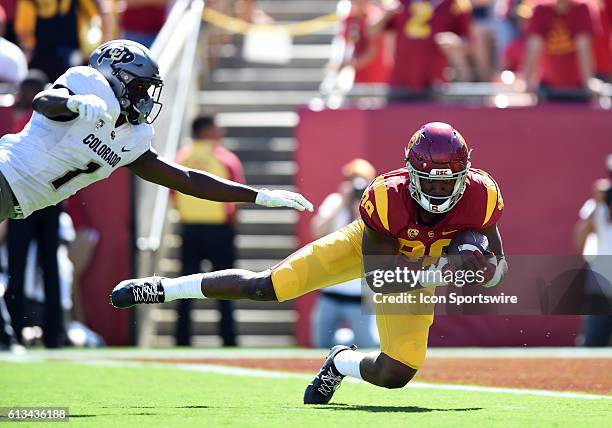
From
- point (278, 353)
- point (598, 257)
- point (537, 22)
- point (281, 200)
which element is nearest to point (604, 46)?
point (537, 22)

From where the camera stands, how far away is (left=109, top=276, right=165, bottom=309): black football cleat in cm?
722

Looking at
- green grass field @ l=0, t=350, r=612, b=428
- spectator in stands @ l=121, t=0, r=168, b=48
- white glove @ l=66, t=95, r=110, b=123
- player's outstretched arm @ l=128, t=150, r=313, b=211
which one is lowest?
green grass field @ l=0, t=350, r=612, b=428

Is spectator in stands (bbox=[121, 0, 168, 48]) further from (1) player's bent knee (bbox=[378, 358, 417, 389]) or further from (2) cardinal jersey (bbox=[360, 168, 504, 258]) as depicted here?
(1) player's bent knee (bbox=[378, 358, 417, 389])

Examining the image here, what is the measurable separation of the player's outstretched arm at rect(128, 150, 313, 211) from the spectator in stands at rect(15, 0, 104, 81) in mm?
5097

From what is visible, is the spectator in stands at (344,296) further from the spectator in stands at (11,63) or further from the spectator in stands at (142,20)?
the spectator in stands at (11,63)

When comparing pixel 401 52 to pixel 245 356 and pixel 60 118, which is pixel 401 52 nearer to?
pixel 245 356

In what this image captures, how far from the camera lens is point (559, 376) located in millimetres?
9102

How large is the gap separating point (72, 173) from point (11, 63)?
548 cm

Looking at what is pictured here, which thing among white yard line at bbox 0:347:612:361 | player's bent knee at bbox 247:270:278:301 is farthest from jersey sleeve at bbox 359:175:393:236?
white yard line at bbox 0:347:612:361

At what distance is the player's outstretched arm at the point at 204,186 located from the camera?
300 inches

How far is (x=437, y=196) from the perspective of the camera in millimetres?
6855

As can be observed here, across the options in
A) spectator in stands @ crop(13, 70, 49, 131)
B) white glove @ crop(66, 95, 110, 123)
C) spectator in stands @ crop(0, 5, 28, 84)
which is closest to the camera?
white glove @ crop(66, 95, 110, 123)

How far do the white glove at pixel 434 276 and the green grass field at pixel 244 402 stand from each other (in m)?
0.66

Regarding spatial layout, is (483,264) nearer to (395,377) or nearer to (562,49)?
(395,377)
